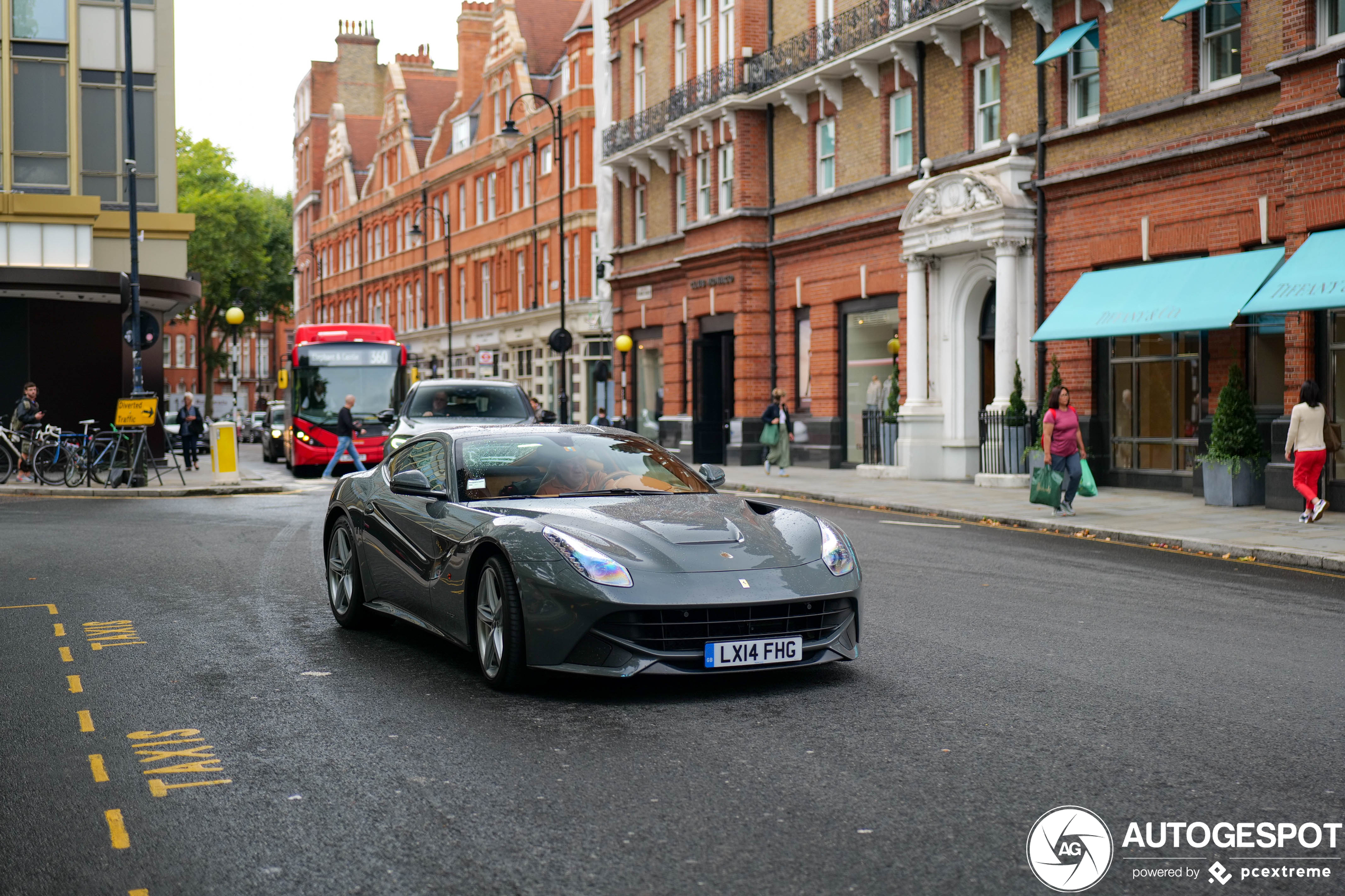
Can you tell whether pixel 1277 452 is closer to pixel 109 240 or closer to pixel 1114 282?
pixel 1114 282

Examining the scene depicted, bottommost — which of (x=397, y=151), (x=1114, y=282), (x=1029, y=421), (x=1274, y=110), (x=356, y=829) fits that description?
(x=356, y=829)

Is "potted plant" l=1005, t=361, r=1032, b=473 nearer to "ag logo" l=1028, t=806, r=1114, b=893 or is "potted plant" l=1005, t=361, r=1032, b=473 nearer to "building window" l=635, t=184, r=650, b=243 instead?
"building window" l=635, t=184, r=650, b=243

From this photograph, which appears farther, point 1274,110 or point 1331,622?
point 1274,110

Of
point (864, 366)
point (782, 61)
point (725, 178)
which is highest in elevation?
point (782, 61)

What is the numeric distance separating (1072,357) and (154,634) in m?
18.0

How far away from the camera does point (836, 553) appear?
7.29 metres

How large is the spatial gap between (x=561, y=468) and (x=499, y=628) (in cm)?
134

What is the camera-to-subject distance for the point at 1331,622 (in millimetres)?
9578

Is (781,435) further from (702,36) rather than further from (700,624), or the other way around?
(700,624)

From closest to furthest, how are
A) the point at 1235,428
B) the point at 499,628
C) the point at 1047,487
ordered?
1. the point at 499,628
2. the point at 1047,487
3. the point at 1235,428

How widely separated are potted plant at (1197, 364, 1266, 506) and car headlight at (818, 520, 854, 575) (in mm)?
12891

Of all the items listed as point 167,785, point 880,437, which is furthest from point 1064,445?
point 167,785

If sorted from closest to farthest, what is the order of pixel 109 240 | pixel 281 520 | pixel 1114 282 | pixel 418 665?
1. pixel 418 665
2. pixel 281 520
3. pixel 1114 282
4. pixel 109 240

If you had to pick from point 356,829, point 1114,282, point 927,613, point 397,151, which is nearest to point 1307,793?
point 356,829
